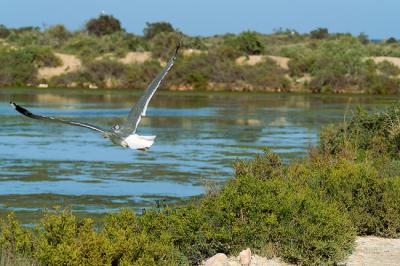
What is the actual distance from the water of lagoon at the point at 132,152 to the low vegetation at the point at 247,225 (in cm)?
237

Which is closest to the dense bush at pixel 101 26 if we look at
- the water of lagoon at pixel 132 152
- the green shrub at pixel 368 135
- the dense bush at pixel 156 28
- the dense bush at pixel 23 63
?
the dense bush at pixel 156 28

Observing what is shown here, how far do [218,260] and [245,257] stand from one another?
31 cm

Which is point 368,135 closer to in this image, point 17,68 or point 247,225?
point 247,225

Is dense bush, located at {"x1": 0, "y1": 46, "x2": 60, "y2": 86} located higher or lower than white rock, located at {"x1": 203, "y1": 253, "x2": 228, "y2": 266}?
higher

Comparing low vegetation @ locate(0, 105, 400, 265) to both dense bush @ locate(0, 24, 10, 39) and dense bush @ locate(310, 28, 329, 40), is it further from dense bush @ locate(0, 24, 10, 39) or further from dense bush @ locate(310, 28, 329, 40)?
dense bush @ locate(310, 28, 329, 40)

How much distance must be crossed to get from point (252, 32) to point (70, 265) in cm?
7037

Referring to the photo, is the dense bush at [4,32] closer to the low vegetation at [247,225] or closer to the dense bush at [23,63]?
the dense bush at [23,63]

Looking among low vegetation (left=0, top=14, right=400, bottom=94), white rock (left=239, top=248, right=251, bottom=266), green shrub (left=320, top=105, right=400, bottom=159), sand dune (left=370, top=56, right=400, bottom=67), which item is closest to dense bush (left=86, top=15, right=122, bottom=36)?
low vegetation (left=0, top=14, right=400, bottom=94)

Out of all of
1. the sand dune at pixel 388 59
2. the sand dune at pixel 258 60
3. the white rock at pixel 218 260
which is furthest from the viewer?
the sand dune at pixel 388 59

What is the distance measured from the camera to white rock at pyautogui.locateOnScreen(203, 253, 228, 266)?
941 cm

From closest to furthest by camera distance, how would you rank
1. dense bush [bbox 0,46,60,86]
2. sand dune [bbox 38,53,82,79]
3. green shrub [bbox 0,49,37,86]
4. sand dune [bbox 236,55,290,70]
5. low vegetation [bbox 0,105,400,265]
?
low vegetation [bbox 0,105,400,265], green shrub [bbox 0,49,37,86], dense bush [bbox 0,46,60,86], sand dune [bbox 38,53,82,79], sand dune [bbox 236,55,290,70]

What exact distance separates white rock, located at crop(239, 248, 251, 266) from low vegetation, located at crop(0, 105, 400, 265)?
0.27 m

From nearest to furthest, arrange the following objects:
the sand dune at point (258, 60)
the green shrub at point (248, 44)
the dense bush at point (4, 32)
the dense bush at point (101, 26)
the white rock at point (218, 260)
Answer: the white rock at point (218, 260) < the sand dune at point (258, 60) < the green shrub at point (248, 44) < the dense bush at point (4, 32) < the dense bush at point (101, 26)

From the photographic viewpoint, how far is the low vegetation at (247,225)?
8.09 metres
